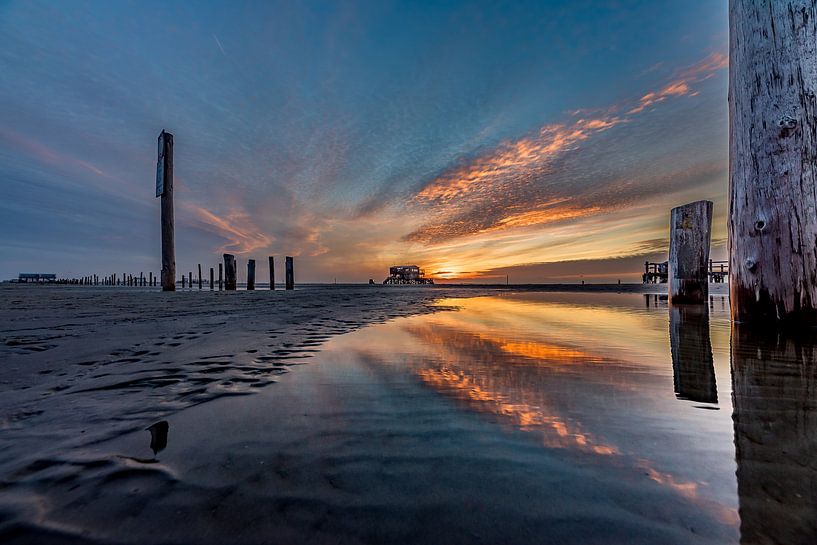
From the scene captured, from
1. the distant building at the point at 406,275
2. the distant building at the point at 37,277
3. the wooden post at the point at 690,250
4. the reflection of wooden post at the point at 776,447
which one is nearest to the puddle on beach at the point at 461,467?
the reflection of wooden post at the point at 776,447

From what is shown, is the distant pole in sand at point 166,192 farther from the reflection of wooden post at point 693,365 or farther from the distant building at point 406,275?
the distant building at point 406,275

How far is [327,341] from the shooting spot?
9.68 feet

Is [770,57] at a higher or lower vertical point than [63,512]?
higher

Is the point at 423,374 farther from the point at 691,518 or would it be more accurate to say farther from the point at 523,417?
the point at 691,518

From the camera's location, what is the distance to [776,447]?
3.18 feet

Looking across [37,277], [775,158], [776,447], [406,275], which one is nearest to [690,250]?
[775,158]

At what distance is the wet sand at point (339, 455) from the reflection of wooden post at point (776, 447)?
0.05 metres

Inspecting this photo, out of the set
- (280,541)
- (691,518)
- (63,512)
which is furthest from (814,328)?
(63,512)

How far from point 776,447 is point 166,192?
13574mm

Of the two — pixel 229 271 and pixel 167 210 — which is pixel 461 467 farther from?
pixel 229 271

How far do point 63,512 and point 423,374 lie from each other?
1422 mm

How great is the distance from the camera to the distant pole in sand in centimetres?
1086

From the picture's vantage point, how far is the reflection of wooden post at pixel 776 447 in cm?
64

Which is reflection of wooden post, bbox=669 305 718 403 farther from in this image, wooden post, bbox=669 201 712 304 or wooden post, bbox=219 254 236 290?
wooden post, bbox=219 254 236 290
